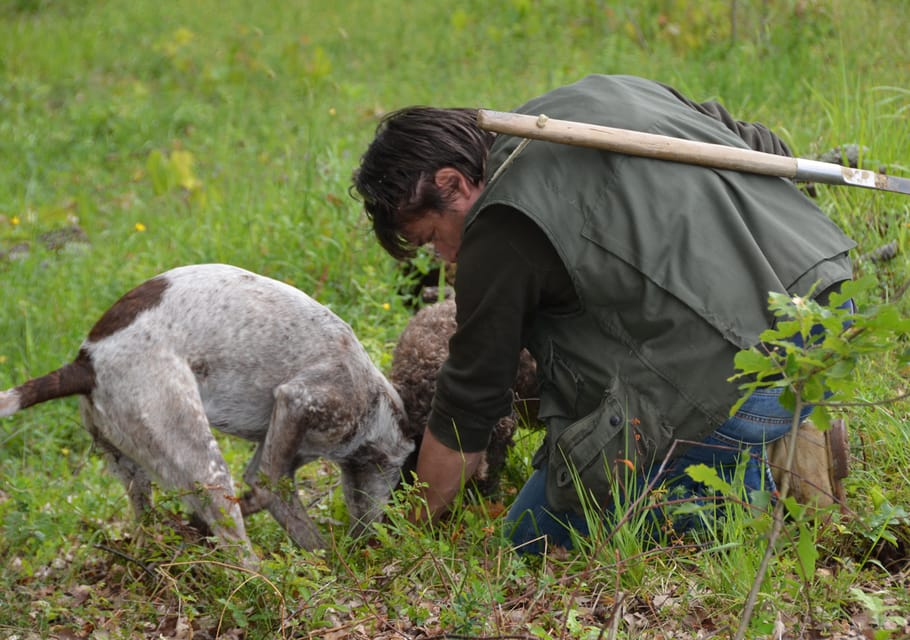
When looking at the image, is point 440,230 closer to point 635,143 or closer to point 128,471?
point 635,143

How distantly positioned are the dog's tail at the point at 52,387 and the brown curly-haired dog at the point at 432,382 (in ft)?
4.62

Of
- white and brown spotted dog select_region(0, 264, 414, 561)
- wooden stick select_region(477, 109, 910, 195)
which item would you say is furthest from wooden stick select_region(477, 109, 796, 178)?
white and brown spotted dog select_region(0, 264, 414, 561)

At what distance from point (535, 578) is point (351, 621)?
75 centimetres

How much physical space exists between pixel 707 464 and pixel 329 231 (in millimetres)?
3710

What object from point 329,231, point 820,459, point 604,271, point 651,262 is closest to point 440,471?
point 604,271

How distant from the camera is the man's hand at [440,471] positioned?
4004 mm

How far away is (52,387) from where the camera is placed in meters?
3.91

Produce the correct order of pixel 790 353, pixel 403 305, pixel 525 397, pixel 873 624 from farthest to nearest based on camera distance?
pixel 403 305 < pixel 525 397 < pixel 873 624 < pixel 790 353

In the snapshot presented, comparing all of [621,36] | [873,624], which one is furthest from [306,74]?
Answer: [873,624]

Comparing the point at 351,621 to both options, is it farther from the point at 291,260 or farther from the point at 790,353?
the point at 291,260

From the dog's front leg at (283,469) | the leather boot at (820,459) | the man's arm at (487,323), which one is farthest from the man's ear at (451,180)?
the leather boot at (820,459)

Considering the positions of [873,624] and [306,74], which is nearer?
[873,624]

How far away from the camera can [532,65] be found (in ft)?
34.6

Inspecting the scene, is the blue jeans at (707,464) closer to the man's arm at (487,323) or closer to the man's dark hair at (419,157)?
the man's arm at (487,323)
